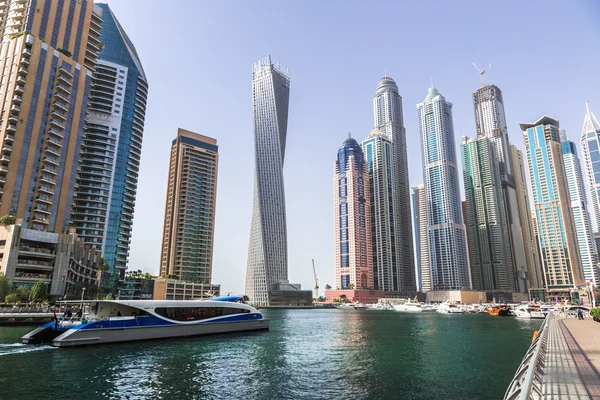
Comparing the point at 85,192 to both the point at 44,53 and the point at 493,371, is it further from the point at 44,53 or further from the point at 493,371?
the point at 493,371

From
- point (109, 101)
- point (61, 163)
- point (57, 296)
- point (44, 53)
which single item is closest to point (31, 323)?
point (57, 296)

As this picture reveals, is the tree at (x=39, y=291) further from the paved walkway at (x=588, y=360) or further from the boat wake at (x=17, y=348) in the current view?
the paved walkway at (x=588, y=360)

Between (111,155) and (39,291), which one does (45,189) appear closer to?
(39,291)

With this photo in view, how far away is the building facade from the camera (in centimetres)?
8144

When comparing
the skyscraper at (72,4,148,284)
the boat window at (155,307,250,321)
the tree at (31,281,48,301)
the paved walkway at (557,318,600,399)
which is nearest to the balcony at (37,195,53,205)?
the tree at (31,281,48,301)

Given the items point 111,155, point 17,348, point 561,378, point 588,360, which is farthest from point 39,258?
point 588,360

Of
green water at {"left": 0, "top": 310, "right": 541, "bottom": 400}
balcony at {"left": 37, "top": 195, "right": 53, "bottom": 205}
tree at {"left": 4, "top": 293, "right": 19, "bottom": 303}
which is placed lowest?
green water at {"left": 0, "top": 310, "right": 541, "bottom": 400}

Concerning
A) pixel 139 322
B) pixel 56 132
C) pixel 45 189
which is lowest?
pixel 139 322

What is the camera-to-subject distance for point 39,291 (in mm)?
80312

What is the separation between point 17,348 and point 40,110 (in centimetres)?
8899

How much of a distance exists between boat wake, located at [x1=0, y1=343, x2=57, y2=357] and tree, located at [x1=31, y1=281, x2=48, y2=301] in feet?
154

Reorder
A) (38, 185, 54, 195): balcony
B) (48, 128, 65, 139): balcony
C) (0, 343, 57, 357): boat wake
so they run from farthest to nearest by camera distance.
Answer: (48, 128, 65, 139): balcony
(38, 185, 54, 195): balcony
(0, 343, 57, 357): boat wake

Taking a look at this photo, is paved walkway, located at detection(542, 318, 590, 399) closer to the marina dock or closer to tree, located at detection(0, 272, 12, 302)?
the marina dock

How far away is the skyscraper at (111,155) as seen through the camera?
13975 cm
